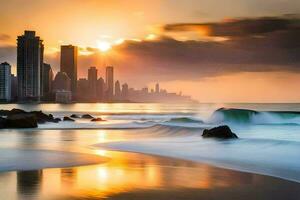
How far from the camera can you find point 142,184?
505 inches

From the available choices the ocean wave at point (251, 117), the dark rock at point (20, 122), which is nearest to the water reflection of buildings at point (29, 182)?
the dark rock at point (20, 122)

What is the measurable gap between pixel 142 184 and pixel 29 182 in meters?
3.25

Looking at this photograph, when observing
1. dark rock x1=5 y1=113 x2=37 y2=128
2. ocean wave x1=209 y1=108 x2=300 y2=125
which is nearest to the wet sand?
dark rock x1=5 y1=113 x2=37 y2=128

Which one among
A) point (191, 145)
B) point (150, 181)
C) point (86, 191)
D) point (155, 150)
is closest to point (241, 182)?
point (150, 181)

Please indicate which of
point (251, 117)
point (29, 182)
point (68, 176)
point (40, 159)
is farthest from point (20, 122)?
point (29, 182)

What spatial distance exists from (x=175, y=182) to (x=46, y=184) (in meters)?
3.67

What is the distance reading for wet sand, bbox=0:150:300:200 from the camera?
11.3 meters

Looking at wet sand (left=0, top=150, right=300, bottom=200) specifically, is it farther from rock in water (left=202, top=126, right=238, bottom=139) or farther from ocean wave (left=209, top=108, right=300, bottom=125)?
ocean wave (left=209, top=108, right=300, bottom=125)

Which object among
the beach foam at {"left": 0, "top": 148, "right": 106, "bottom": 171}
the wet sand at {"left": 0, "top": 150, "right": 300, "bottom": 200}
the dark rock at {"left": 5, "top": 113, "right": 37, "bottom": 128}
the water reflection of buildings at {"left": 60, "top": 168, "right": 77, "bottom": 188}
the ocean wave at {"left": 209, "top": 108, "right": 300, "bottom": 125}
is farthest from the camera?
the ocean wave at {"left": 209, "top": 108, "right": 300, "bottom": 125}

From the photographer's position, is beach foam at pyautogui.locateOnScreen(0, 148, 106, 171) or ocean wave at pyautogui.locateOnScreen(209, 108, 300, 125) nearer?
beach foam at pyautogui.locateOnScreen(0, 148, 106, 171)

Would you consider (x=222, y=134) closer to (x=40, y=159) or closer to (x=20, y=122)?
(x=40, y=159)

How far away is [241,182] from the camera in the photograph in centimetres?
1333

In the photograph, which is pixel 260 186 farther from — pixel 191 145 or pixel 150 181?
pixel 191 145

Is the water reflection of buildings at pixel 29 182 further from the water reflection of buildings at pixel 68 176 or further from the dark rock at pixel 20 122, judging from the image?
the dark rock at pixel 20 122
